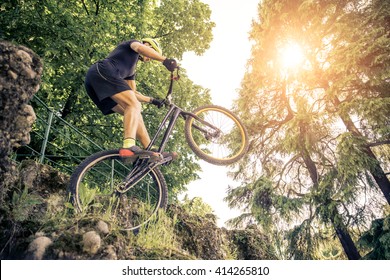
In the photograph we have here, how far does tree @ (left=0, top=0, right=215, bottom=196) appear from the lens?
304 inches

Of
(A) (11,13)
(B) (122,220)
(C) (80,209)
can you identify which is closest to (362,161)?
(B) (122,220)

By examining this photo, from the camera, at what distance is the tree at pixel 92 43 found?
7711 mm

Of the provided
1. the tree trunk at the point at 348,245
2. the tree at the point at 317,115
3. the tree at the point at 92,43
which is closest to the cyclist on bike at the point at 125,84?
the tree at the point at 92,43

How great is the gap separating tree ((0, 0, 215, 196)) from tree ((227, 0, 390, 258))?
2238 millimetres

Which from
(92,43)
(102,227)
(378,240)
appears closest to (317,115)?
(378,240)

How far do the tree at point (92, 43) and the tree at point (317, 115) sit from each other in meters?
2.24

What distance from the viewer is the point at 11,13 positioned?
7.23 meters

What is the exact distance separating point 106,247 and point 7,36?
6922mm

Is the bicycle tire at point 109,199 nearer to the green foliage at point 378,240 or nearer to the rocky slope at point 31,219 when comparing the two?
the rocky slope at point 31,219

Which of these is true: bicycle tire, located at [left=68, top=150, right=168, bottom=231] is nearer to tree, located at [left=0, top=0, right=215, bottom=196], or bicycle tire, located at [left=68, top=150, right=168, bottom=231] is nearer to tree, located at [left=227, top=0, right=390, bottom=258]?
tree, located at [left=0, top=0, right=215, bottom=196]

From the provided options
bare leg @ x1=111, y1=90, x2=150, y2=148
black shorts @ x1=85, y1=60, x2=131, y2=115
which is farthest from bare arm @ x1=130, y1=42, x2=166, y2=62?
bare leg @ x1=111, y1=90, x2=150, y2=148

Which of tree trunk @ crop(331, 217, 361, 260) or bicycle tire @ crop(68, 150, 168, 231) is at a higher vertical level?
tree trunk @ crop(331, 217, 361, 260)

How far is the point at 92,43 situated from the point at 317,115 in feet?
21.7

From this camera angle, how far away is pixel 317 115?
951cm
